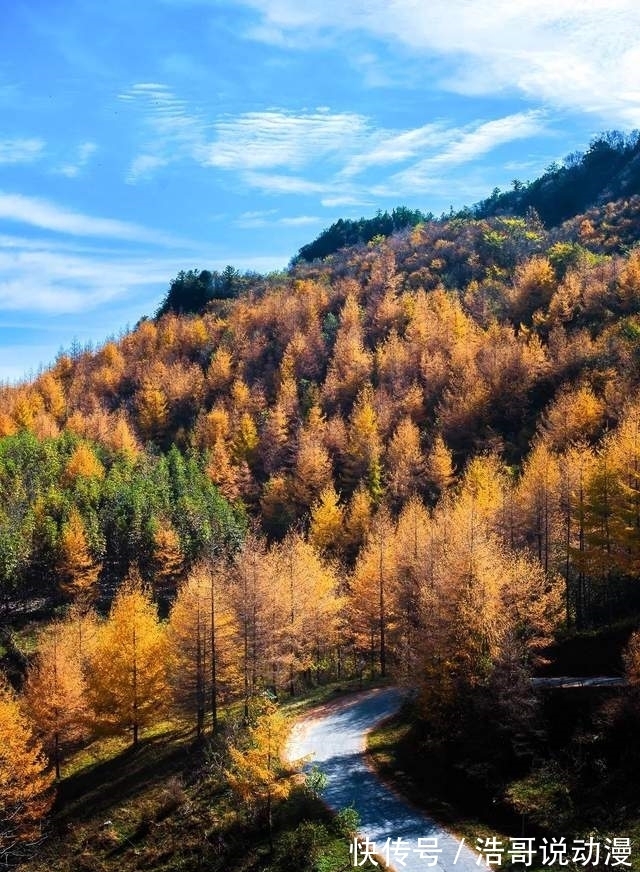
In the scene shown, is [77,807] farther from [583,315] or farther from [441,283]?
[441,283]

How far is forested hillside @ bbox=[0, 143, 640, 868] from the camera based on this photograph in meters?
36.8

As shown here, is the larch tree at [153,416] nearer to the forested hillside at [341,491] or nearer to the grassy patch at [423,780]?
the forested hillside at [341,491]

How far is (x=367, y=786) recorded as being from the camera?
88.5 feet

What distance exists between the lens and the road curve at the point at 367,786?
69.6 ft

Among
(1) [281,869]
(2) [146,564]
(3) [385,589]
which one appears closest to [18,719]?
(1) [281,869]

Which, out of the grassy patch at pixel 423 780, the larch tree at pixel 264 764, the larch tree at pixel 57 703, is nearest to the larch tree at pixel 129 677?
the larch tree at pixel 57 703

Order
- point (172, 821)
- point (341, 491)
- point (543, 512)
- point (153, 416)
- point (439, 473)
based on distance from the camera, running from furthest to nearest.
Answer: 1. point (153, 416)
2. point (341, 491)
3. point (439, 473)
4. point (543, 512)
5. point (172, 821)

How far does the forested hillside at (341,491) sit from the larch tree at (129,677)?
16cm

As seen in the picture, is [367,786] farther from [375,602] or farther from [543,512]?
[543,512]

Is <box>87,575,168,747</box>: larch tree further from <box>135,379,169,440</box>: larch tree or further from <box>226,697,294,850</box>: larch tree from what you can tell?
<box>135,379,169,440</box>: larch tree

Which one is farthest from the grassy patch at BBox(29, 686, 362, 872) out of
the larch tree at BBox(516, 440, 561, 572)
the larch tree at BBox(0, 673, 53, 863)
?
the larch tree at BBox(516, 440, 561, 572)

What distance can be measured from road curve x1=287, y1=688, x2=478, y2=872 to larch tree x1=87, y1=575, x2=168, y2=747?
993 centimetres

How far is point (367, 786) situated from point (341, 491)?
5581cm

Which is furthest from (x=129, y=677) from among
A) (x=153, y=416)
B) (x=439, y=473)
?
(x=153, y=416)
